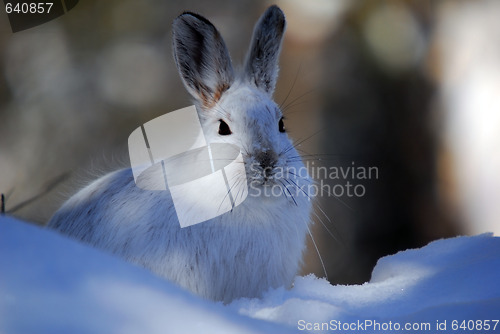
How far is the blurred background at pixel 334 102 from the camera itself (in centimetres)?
152

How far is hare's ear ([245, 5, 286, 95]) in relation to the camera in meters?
1.21

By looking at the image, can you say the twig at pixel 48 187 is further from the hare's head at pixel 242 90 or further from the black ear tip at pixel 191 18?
the black ear tip at pixel 191 18

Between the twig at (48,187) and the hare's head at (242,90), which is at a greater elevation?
the hare's head at (242,90)

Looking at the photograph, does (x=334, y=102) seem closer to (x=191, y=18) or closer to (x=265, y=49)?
(x=265, y=49)

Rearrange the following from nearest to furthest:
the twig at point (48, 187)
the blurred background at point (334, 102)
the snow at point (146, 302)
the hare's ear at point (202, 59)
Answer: the snow at point (146, 302), the hare's ear at point (202, 59), the twig at point (48, 187), the blurred background at point (334, 102)

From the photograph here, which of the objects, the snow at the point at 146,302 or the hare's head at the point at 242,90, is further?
the hare's head at the point at 242,90

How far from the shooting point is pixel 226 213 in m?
1.02

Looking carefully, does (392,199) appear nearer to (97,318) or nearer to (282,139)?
(282,139)

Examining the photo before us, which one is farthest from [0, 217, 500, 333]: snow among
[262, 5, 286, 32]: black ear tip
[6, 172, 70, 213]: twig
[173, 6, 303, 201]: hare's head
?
[6, 172, 70, 213]: twig

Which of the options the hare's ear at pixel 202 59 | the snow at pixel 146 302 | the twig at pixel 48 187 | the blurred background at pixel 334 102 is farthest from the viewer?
the blurred background at pixel 334 102

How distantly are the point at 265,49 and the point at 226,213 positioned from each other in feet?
1.51

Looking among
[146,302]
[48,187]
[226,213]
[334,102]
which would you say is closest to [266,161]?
[226,213]

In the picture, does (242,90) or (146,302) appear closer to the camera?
(146,302)

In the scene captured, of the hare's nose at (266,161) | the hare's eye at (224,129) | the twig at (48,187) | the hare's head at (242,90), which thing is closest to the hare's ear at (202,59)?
the hare's head at (242,90)
